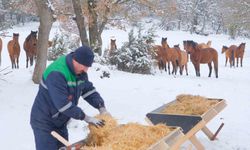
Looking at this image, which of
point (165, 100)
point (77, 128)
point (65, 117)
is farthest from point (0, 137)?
point (165, 100)

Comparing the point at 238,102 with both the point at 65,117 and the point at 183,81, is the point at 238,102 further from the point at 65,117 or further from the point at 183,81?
the point at 65,117

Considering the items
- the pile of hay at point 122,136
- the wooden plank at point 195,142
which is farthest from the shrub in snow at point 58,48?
the pile of hay at point 122,136

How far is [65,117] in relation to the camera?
490 cm

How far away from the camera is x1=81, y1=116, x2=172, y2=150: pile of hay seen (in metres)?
4.46

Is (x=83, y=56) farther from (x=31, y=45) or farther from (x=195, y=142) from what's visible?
(x=31, y=45)

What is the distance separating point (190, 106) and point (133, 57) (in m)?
11.1

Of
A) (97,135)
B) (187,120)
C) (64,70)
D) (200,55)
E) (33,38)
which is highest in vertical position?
(64,70)

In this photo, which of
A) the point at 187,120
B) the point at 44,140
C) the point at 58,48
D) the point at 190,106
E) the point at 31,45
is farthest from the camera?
the point at 58,48

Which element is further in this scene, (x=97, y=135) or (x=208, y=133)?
(x=208, y=133)

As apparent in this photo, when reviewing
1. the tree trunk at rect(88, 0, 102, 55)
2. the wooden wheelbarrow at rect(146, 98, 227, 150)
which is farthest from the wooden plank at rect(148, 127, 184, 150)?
the tree trunk at rect(88, 0, 102, 55)

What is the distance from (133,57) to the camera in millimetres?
18297

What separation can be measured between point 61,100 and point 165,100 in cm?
725

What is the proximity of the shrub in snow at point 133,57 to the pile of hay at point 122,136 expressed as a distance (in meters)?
13.0

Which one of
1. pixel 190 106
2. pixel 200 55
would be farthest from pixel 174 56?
pixel 190 106
